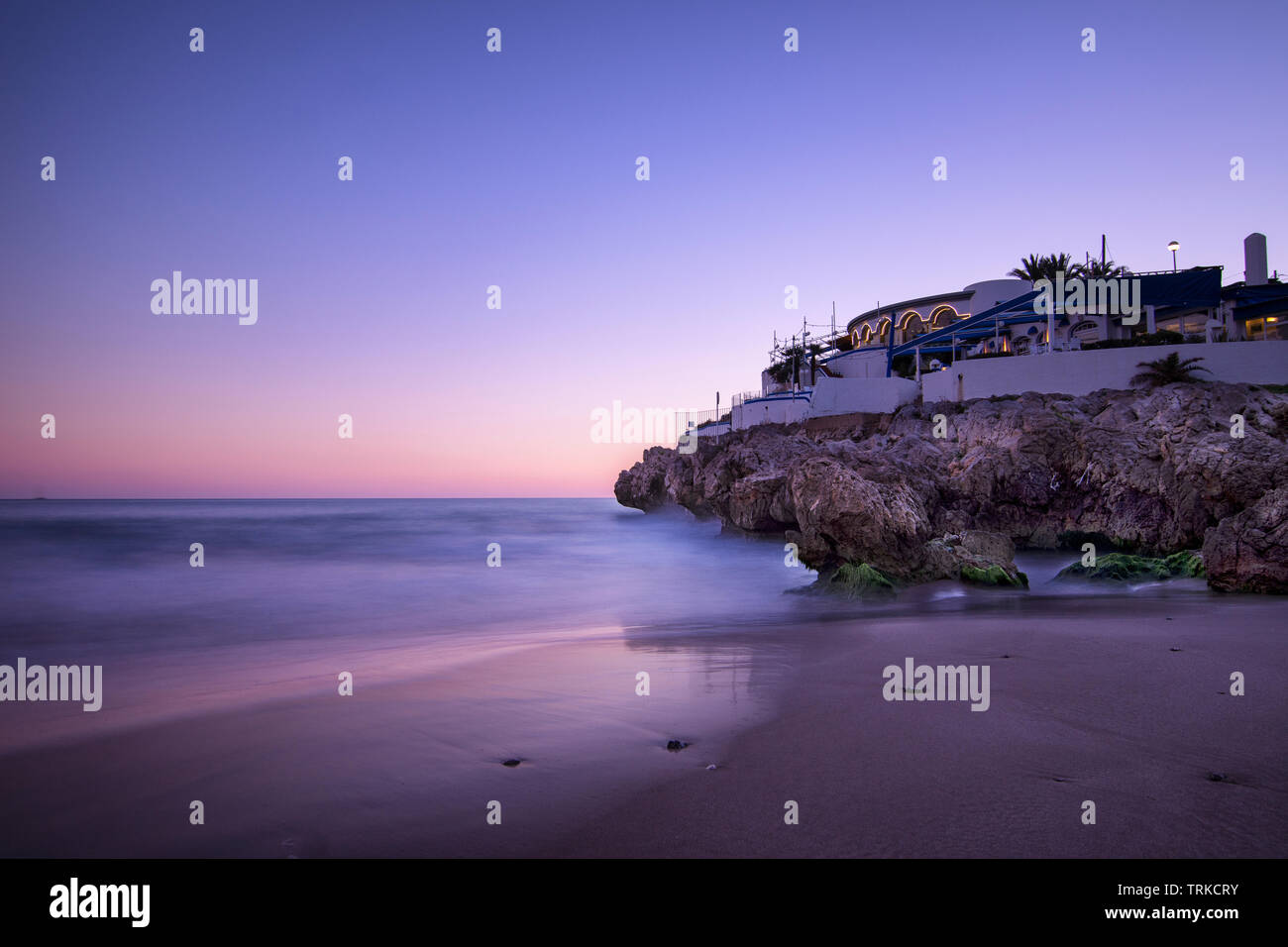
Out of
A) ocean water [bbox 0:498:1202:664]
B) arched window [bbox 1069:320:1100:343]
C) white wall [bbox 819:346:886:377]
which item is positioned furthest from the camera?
white wall [bbox 819:346:886:377]

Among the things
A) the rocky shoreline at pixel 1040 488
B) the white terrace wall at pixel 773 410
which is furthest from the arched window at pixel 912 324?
the rocky shoreline at pixel 1040 488

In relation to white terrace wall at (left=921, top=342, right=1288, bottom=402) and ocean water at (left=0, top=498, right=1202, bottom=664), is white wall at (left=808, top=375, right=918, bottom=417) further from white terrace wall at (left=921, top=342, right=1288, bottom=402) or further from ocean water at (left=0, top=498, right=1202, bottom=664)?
ocean water at (left=0, top=498, right=1202, bottom=664)

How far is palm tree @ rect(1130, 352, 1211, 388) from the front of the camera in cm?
2678

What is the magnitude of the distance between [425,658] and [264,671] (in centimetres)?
210

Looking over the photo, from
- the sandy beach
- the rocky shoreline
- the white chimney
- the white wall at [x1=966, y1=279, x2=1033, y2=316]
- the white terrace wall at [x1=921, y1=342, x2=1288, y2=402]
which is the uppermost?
the white wall at [x1=966, y1=279, x2=1033, y2=316]

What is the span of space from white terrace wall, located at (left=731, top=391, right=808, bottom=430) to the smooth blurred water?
1823 cm

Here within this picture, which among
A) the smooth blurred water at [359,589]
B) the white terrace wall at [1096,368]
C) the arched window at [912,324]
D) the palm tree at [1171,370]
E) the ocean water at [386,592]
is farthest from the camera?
the arched window at [912,324]

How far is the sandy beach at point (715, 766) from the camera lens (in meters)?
3.75

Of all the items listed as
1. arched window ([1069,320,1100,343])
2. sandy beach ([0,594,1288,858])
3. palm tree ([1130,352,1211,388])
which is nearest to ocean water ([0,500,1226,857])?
sandy beach ([0,594,1288,858])

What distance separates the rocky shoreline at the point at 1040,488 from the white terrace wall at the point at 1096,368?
2311 mm

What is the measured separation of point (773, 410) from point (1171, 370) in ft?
85.1

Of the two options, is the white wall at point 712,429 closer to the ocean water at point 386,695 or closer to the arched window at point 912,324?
the arched window at point 912,324

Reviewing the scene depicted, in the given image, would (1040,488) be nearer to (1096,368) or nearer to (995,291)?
(1096,368)
